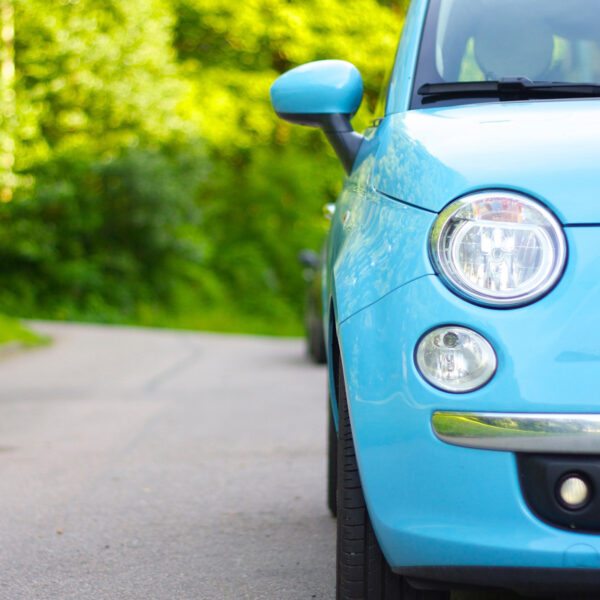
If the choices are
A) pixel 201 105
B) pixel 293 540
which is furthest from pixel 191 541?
pixel 201 105

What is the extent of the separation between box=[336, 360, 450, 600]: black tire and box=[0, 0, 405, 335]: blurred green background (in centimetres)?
1692

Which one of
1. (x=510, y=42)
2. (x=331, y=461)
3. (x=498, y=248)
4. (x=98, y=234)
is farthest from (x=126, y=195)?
(x=498, y=248)

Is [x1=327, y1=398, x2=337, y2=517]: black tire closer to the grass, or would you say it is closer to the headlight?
the headlight

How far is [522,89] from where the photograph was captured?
109 inches

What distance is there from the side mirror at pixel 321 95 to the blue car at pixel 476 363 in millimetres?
515

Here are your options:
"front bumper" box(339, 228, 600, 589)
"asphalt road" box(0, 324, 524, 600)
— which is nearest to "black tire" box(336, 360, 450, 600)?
"front bumper" box(339, 228, 600, 589)

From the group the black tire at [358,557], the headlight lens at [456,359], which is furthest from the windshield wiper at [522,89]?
the black tire at [358,557]

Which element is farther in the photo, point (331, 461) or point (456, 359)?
point (331, 461)

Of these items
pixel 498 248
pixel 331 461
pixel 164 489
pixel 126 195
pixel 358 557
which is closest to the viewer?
pixel 498 248

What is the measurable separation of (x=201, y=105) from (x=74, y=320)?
905 centimetres

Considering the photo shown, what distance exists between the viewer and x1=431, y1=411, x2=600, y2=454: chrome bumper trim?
2141 millimetres

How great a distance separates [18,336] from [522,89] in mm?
11912

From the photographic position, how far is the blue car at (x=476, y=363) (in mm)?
2166

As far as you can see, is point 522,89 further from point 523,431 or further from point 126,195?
point 126,195
